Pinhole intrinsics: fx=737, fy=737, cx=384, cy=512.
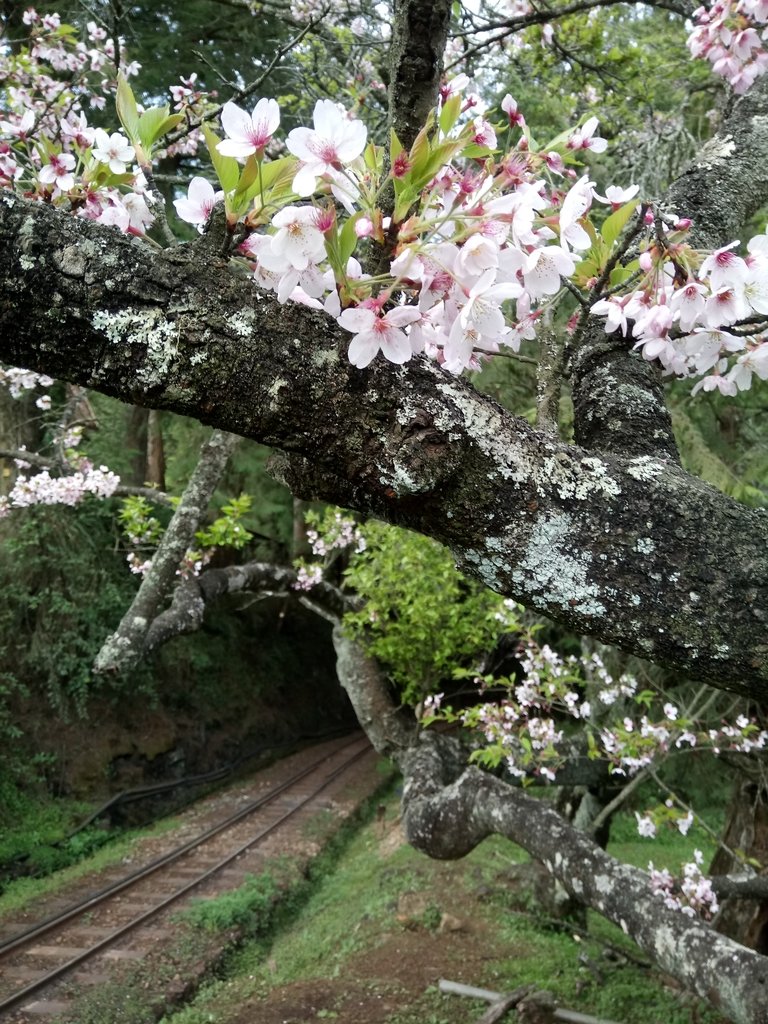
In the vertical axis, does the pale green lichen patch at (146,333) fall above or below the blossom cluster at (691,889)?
above

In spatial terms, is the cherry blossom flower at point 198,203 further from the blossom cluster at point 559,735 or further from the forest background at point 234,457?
the blossom cluster at point 559,735

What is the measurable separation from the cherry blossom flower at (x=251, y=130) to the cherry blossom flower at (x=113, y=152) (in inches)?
21.6

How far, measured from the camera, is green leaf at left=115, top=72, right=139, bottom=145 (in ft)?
3.59

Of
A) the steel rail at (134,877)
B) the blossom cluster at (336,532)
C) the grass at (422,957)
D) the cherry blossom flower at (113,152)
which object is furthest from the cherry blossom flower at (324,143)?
the steel rail at (134,877)

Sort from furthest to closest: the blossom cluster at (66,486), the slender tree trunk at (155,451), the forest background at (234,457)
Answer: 1. the slender tree trunk at (155,451)
2. the blossom cluster at (66,486)
3. the forest background at (234,457)

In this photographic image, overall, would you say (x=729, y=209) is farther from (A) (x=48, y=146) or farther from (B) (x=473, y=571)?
(A) (x=48, y=146)

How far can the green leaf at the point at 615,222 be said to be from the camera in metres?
1.21

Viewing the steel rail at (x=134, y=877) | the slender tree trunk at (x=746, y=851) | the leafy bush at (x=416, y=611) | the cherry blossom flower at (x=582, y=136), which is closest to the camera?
the cherry blossom flower at (x=582, y=136)

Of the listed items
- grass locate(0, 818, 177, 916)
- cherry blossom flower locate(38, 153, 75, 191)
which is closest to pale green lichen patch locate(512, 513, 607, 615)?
cherry blossom flower locate(38, 153, 75, 191)

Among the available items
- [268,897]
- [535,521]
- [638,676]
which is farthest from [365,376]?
[268,897]

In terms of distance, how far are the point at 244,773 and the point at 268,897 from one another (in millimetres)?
4953

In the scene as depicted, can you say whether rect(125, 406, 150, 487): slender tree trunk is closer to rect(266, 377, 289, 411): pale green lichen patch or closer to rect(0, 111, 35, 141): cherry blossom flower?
rect(0, 111, 35, 141): cherry blossom flower

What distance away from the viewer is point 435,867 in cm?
798

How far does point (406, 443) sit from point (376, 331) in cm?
16
